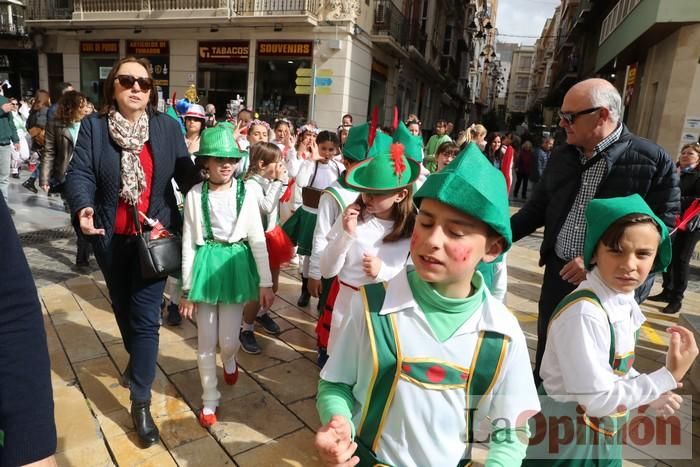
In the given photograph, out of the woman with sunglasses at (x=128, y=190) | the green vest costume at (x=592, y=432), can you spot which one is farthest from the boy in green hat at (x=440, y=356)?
the woman with sunglasses at (x=128, y=190)

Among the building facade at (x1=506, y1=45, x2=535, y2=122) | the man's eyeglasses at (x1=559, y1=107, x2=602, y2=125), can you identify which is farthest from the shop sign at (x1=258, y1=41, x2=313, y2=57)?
the building facade at (x1=506, y1=45, x2=535, y2=122)

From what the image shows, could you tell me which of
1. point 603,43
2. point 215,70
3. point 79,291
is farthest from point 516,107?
point 79,291

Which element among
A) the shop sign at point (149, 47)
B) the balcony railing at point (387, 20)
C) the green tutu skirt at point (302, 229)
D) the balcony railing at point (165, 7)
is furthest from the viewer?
the shop sign at point (149, 47)

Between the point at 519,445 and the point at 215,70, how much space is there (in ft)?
58.2

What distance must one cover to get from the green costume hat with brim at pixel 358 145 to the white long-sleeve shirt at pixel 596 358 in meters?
1.73

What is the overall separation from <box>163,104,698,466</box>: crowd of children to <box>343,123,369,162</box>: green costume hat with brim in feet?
0.70

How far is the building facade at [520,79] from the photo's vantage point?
9719 centimetres

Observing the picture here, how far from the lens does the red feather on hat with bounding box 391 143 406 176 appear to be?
2385mm

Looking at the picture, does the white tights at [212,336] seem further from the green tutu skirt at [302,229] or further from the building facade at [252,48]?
the building facade at [252,48]

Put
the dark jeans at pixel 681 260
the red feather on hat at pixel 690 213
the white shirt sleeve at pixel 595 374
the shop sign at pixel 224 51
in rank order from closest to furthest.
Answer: the white shirt sleeve at pixel 595 374 < the red feather on hat at pixel 690 213 < the dark jeans at pixel 681 260 < the shop sign at pixel 224 51

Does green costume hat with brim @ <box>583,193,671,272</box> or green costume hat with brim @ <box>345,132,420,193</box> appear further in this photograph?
green costume hat with brim @ <box>345,132,420,193</box>

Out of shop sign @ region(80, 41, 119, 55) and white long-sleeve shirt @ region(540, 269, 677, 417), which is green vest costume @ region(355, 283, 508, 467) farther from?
shop sign @ region(80, 41, 119, 55)

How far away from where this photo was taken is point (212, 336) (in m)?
2.82

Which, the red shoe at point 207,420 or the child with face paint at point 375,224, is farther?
the red shoe at point 207,420
